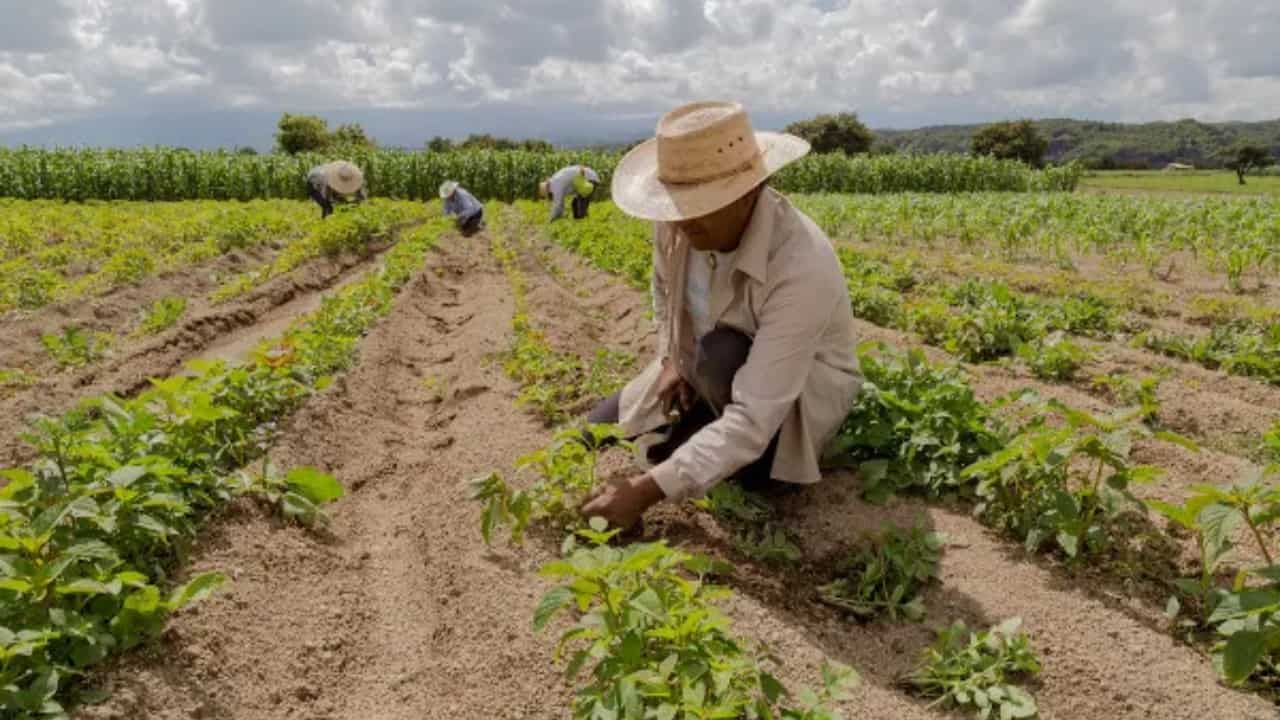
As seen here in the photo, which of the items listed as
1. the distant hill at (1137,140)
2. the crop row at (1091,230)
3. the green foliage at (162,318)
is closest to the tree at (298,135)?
the crop row at (1091,230)

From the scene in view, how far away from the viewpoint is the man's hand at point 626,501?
283 centimetres

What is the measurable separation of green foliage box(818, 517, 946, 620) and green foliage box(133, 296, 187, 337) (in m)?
6.88

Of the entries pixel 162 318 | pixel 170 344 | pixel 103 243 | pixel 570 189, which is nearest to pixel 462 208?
pixel 570 189

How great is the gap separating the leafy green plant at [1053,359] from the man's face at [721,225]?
2845mm

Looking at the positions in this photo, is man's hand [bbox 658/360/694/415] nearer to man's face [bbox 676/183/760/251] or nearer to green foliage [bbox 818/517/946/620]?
man's face [bbox 676/183/760/251]

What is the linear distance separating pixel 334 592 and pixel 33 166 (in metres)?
25.6

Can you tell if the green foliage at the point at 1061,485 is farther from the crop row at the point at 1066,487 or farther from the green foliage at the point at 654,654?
the green foliage at the point at 654,654

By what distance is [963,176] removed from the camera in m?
33.8

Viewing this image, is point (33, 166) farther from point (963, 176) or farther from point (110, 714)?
point (963, 176)

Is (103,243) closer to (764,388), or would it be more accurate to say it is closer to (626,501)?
(626,501)

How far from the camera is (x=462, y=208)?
16859mm

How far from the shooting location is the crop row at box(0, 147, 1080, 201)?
23312 mm

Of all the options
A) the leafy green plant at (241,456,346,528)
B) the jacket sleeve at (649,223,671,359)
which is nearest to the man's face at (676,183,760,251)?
the jacket sleeve at (649,223,671,359)

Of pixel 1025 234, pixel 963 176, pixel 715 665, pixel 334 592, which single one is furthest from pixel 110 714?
pixel 963 176
